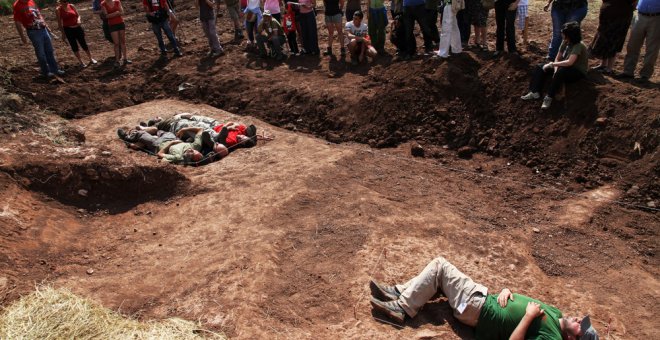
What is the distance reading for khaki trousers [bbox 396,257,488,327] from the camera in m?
4.63

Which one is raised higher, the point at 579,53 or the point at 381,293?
the point at 579,53

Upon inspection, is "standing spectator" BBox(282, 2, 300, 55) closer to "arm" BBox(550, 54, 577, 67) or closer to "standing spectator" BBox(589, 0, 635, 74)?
"arm" BBox(550, 54, 577, 67)

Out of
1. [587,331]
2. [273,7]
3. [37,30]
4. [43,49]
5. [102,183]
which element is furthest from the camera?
[273,7]

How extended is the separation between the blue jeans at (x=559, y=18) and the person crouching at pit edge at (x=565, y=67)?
0.56 m

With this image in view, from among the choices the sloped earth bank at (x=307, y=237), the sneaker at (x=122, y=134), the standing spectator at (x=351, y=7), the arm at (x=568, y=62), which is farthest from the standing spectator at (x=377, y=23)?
the sneaker at (x=122, y=134)

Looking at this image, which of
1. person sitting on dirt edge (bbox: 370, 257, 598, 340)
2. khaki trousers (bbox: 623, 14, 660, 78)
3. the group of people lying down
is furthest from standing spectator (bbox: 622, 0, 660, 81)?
the group of people lying down

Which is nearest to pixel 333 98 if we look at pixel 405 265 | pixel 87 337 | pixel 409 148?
pixel 409 148

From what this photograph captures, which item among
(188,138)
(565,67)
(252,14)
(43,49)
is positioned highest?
(252,14)

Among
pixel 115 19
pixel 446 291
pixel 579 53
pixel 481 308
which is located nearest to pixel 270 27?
pixel 115 19

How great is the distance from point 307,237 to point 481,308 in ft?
7.05

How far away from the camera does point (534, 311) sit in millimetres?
4285

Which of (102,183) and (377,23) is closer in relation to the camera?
(102,183)

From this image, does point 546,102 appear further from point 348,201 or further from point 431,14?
point 348,201

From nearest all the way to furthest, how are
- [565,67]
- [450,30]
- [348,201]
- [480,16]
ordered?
[348,201] < [565,67] < [450,30] < [480,16]
